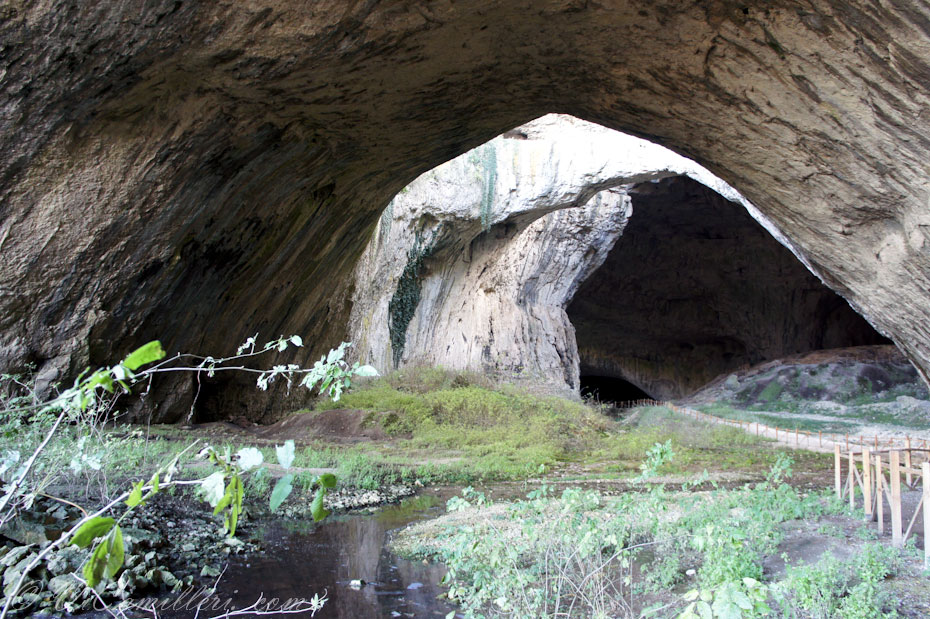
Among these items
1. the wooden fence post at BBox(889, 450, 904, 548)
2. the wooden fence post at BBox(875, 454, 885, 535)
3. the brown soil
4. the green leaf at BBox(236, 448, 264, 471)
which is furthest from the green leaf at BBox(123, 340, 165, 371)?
the brown soil

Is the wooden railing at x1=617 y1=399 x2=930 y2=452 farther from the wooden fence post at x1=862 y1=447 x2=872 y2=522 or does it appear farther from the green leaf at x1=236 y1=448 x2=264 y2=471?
the green leaf at x1=236 y1=448 x2=264 y2=471

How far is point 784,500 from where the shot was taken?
23.8 feet

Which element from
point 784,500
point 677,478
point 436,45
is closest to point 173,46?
point 436,45

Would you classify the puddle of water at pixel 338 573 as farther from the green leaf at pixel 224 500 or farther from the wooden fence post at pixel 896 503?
the wooden fence post at pixel 896 503

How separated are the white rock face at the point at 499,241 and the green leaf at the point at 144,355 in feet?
50.3

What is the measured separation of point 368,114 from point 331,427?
28.6 ft

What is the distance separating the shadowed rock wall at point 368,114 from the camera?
5.04 m

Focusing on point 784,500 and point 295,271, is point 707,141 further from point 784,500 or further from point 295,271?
point 295,271

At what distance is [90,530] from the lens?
1381 mm

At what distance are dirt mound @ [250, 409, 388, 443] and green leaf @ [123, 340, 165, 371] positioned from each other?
39.6 feet

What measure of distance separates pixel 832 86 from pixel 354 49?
4213 millimetres

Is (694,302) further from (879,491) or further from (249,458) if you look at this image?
(249,458)

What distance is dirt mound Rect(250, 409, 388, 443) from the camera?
1347cm

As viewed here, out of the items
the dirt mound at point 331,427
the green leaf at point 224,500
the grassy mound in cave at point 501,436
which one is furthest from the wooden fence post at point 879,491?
the dirt mound at point 331,427
